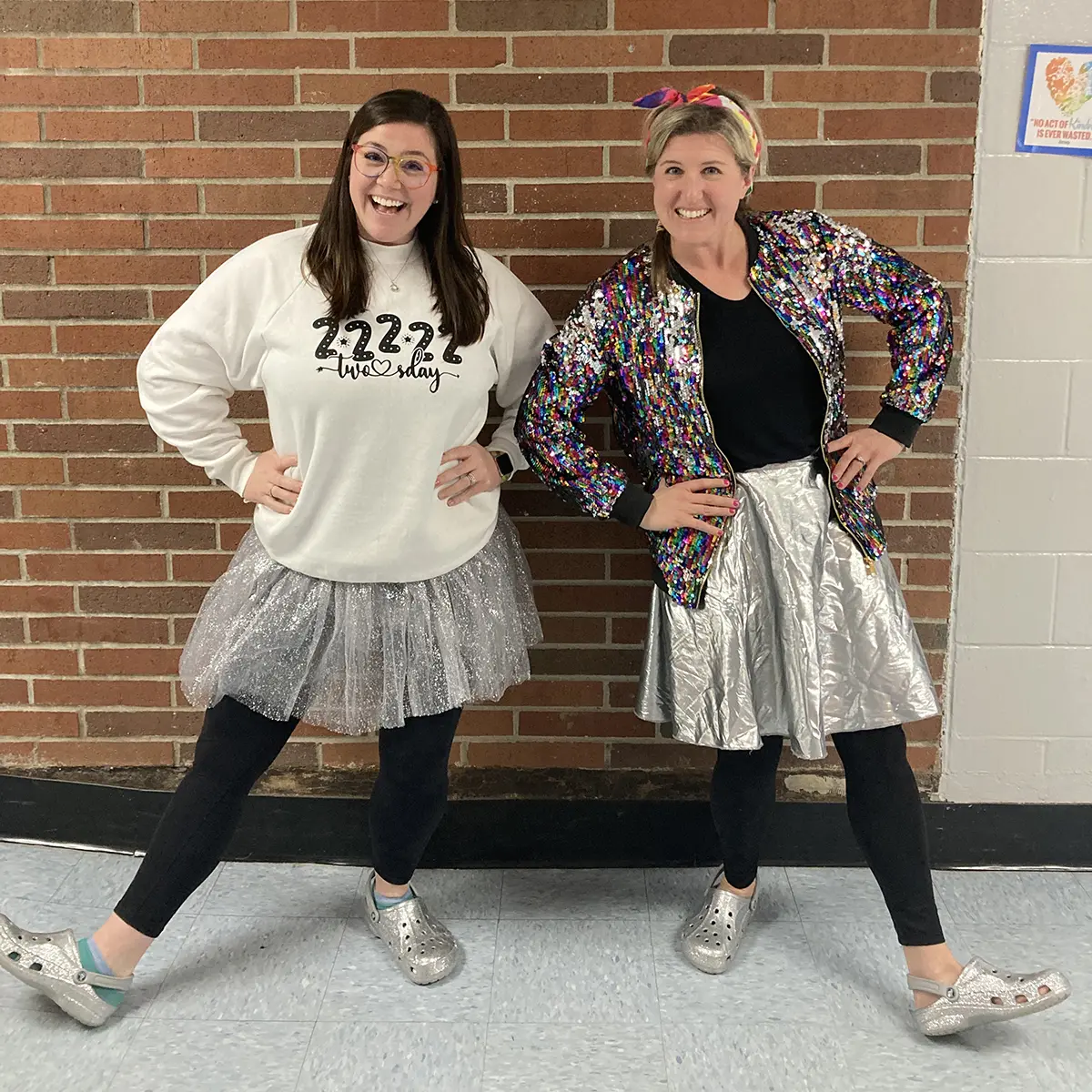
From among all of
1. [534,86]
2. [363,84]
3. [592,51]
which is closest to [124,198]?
[363,84]

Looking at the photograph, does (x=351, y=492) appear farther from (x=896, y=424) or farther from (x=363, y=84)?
(x=896, y=424)

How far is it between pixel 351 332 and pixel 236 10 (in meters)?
0.77

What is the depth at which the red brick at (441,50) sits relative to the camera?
2104 mm

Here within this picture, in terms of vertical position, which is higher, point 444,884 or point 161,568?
point 161,568

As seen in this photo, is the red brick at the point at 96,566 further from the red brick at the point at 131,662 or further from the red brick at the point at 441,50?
the red brick at the point at 441,50

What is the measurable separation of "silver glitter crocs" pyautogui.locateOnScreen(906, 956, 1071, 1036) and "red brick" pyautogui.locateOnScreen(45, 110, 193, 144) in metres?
2.11

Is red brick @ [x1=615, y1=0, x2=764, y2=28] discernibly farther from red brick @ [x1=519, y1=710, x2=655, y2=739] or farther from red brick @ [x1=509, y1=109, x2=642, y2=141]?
red brick @ [x1=519, y1=710, x2=655, y2=739]

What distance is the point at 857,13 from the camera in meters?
2.08

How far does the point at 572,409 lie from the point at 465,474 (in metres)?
0.22

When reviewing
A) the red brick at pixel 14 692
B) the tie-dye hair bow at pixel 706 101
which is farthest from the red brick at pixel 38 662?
the tie-dye hair bow at pixel 706 101

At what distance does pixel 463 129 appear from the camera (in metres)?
2.13

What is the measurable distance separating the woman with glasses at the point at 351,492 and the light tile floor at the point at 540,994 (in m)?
0.12

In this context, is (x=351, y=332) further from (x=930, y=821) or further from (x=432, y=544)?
(x=930, y=821)

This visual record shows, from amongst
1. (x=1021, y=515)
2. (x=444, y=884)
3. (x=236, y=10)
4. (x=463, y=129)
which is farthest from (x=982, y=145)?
(x=444, y=884)
